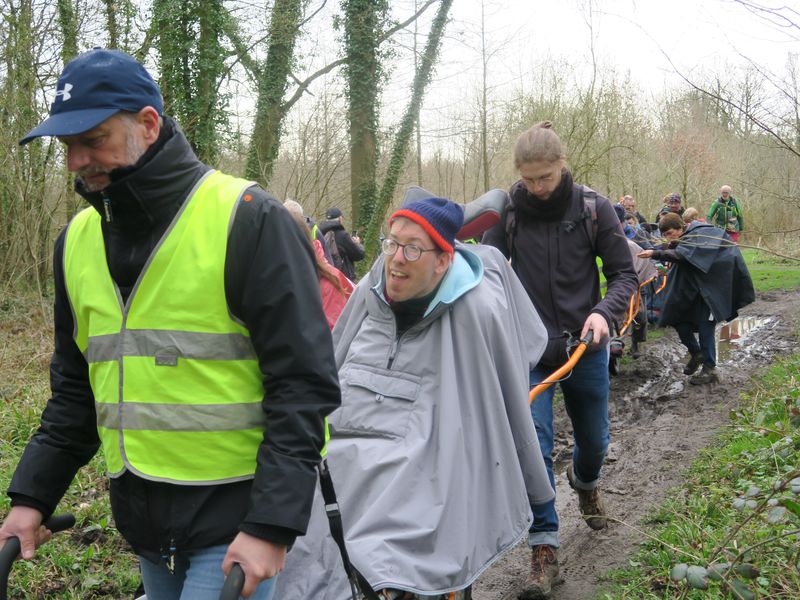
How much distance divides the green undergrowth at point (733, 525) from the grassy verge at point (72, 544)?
2.91 meters

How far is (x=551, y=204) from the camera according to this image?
4309 millimetres

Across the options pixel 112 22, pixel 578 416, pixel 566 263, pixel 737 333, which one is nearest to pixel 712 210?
pixel 737 333

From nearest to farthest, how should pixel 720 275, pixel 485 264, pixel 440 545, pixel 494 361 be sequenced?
pixel 440 545
pixel 494 361
pixel 485 264
pixel 720 275

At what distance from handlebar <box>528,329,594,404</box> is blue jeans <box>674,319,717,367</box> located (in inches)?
230

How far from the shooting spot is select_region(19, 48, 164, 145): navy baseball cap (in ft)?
6.40

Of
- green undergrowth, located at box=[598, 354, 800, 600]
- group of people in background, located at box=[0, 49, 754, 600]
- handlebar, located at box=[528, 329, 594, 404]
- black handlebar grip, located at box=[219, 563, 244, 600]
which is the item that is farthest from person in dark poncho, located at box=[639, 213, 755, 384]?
black handlebar grip, located at box=[219, 563, 244, 600]

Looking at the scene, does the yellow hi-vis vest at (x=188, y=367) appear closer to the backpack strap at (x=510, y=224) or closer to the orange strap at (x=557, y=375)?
the orange strap at (x=557, y=375)

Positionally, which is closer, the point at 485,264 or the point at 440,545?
the point at 440,545

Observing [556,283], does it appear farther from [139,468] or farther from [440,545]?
[139,468]

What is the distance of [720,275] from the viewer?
32.0 feet

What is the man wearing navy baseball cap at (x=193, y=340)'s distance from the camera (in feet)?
6.43

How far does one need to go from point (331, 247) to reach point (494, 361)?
814 centimetres

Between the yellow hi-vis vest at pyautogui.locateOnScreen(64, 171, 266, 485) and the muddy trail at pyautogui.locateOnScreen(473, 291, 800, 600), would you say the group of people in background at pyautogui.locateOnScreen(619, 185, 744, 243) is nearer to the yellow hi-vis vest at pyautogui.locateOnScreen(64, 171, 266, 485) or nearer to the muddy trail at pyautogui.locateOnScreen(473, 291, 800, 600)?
the muddy trail at pyautogui.locateOnScreen(473, 291, 800, 600)

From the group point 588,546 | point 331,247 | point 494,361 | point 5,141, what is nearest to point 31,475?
point 494,361
